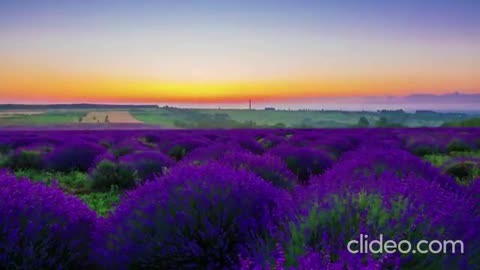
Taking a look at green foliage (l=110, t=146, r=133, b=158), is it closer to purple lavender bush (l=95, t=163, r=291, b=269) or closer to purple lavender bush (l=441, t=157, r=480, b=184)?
purple lavender bush (l=441, t=157, r=480, b=184)

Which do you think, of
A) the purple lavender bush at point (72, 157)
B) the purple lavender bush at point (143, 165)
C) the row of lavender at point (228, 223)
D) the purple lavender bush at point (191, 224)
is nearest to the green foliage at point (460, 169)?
the row of lavender at point (228, 223)

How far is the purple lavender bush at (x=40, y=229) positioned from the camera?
315 centimetres

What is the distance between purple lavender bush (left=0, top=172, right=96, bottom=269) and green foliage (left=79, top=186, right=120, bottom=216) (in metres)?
2.89

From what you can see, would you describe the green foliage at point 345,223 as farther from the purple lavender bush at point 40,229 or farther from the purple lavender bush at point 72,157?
the purple lavender bush at point 72,157

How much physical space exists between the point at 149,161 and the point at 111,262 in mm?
6057

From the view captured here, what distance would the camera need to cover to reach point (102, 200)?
293 inches

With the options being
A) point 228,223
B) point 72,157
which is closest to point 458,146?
point 72,157

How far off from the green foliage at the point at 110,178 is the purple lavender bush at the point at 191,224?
215 inches

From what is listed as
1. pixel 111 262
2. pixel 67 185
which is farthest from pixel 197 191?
pixel 67 185

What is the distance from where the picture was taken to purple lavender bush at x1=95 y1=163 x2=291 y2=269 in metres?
3.27

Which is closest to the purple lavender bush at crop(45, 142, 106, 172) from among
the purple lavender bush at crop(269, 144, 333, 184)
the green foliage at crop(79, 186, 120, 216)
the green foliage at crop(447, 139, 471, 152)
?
the green foliage at crop(79, 186, 120, 216)

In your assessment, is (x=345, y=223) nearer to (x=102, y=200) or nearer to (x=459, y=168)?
(x=102, y=200)

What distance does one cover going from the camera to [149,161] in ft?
30.7

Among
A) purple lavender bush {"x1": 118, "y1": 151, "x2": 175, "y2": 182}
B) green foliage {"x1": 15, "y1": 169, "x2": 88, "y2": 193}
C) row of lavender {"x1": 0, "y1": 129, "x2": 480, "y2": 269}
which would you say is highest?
row of lavender {"x1": 0, "y1": 129, "x2": 480, "y2": 269}
